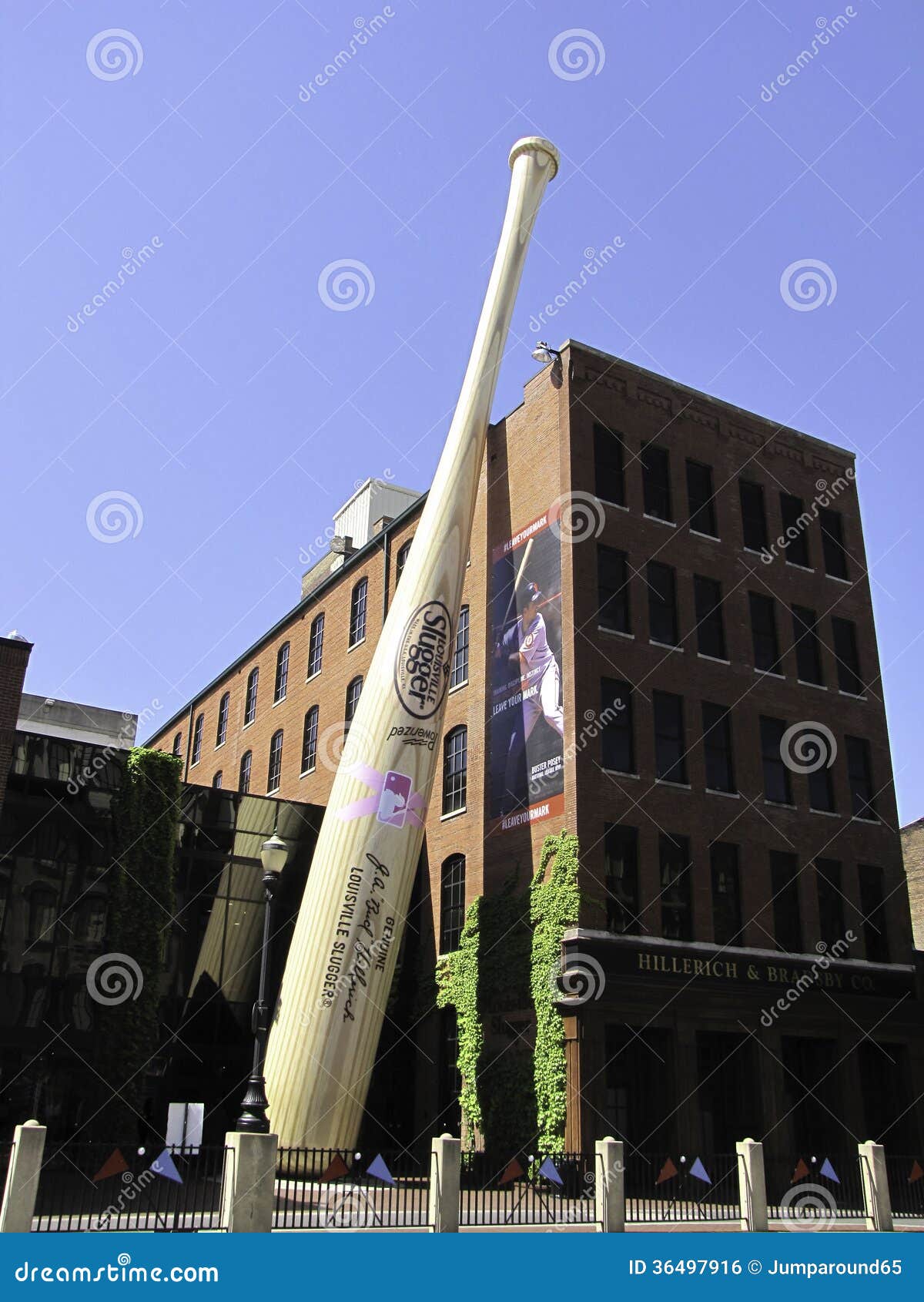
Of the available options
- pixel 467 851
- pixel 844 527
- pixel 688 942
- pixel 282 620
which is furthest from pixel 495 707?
pixel 282 620

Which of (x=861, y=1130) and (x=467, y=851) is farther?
(x=467, y=851)

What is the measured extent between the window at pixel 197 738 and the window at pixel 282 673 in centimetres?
855

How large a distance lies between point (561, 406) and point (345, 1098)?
56.7ft

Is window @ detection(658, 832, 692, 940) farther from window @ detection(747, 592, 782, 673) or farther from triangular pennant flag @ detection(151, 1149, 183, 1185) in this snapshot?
triangular pennant flag @ detection(151, 1149, 183, 1185)

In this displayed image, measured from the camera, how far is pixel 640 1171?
862 inches

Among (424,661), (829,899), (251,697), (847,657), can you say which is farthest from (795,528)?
(251,697)

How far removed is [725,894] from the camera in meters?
26.5

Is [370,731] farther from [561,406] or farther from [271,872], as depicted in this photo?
[561,406]

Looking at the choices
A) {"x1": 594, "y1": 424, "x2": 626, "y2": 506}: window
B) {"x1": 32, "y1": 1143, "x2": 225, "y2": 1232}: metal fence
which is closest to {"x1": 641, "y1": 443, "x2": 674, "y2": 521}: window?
{"x1": 594, "y1": 424, "x2": 626, "y2": 506}: window

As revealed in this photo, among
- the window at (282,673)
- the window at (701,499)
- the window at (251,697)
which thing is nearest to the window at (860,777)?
the window at (701,499)

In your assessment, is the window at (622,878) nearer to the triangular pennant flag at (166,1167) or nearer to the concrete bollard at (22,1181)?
the triangular pennant flag at (166,1167)

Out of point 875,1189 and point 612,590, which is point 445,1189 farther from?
point 612,590

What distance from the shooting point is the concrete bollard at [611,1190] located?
16514 mm

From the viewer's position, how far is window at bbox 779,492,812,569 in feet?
104
